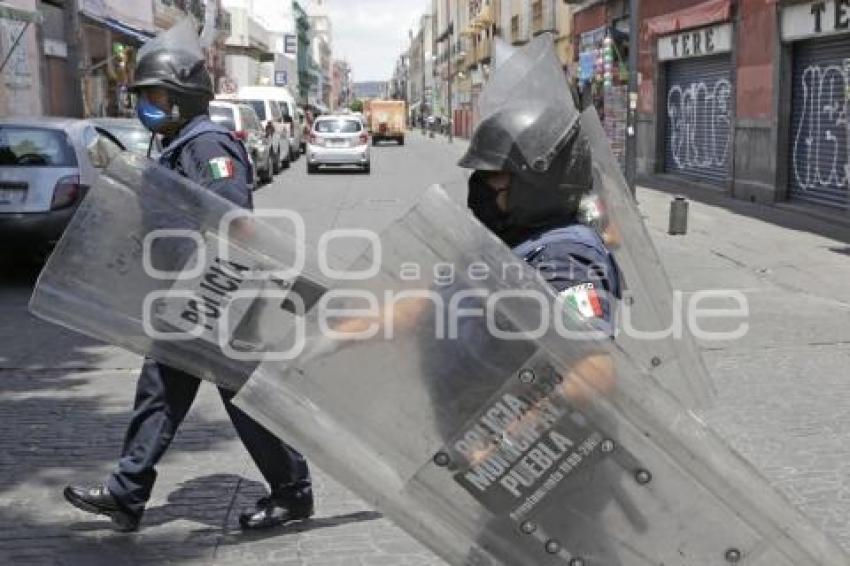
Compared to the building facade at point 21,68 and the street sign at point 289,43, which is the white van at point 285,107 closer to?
the building facade at point 21,68

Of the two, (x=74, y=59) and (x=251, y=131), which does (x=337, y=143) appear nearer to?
(x=251, y=131)

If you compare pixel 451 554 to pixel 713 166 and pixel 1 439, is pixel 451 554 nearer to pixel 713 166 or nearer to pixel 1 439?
pixel 1 439

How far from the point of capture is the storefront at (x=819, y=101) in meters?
14.3

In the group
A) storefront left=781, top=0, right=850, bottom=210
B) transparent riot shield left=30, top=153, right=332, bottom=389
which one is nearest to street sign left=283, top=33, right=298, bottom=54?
storefront left=781, top=0, right=850, bottom=210

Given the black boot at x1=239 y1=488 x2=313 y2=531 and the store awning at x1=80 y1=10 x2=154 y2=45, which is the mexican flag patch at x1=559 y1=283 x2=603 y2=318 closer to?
the black boot at x1=239 y1=488 x2=313 y2=531

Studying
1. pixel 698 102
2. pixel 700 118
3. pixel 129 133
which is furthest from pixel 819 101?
pixel 129 133

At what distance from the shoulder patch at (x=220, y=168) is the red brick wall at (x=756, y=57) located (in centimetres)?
1437

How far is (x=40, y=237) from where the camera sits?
30.5 feet

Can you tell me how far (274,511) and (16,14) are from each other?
1337 centimetres

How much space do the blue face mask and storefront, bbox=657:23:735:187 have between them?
15.7m

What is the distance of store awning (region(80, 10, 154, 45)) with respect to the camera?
25656 mm

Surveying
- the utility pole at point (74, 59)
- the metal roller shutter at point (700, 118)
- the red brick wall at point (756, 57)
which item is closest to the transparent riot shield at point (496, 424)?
the red brick wall at point (756, 57)

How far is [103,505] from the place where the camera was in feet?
12.7

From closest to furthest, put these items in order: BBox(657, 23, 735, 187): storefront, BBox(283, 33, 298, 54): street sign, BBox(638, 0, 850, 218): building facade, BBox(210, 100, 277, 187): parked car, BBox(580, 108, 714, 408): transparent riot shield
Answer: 1. BBox(580, 108, 714, 408): transparent riot shield
2. BBox(638, 0, 850, 218): building facade
3. BBox(657, 23, 735, 187): storefront
4. BBox(210, 100, 277, 187): parked car
5. BBox(283, 33, 298, 54): street sign
